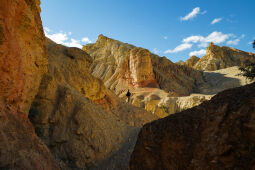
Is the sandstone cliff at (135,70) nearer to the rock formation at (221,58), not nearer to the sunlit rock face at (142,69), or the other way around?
the sunlit rock face at (142,69)

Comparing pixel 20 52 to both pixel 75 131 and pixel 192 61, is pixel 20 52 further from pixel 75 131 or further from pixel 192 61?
pixel 192 61

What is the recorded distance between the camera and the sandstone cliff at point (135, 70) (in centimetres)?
3397

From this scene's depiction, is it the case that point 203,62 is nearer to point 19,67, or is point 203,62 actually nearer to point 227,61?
point 227,61

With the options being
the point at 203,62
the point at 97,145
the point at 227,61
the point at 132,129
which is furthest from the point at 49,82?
the point at 227,61

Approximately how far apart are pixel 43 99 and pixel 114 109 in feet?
30.2

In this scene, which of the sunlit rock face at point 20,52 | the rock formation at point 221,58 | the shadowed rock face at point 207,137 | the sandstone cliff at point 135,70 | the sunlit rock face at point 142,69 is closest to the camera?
the shadowed rock face at point 207,137

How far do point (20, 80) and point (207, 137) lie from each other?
16.7ft

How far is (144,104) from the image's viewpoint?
26.0m

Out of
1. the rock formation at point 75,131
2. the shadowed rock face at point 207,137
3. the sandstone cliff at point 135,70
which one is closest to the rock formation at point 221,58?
the sandstone cliff at point 135,70

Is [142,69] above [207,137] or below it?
above

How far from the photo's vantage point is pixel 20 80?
15.6 feet

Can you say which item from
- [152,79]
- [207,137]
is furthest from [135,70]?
[207,137]

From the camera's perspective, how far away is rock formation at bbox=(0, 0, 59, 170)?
3.26 meters

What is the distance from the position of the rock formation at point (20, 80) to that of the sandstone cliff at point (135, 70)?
2671 cm
